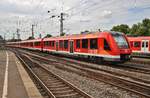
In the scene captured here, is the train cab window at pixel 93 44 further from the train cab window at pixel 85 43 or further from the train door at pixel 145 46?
the train door at pixel 145 46

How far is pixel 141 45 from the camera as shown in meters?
38.8

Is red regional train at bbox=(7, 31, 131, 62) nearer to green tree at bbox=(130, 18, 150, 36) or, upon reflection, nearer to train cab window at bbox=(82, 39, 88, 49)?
train cab window at bbox=(82, 39, 88, 49)

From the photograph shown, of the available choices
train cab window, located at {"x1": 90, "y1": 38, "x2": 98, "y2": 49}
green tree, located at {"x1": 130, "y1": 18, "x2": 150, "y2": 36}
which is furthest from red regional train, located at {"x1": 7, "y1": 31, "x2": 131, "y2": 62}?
green tree, located at {"x1": 130, "y1": 18, "x2": 150, "y2": 36}

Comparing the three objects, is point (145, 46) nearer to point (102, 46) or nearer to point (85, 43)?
point (85, 43)

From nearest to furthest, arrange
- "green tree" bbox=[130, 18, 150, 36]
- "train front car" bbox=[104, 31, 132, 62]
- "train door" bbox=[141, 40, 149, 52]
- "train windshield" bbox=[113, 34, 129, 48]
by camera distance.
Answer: "train front car" bbox=[104, 31, 132, 62] < "train windshield" bbox=[113, 34, 129, 48] < "train door" bbox=[141, 40, 149, 52] < "green tree" bbox=[130, 18, 150, 36]

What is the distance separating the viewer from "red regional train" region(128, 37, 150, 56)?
37481 millimetres

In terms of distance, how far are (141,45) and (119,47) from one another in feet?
54.3

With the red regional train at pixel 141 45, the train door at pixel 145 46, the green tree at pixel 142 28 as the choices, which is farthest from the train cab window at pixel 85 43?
the green tree at pixel 142 28

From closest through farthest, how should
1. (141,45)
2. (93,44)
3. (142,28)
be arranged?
(93,44) < (141,45) < (142,28)

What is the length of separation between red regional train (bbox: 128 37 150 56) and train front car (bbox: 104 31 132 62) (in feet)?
→ 46.3

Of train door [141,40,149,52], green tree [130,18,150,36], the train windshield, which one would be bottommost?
train door [141,40,149,52]

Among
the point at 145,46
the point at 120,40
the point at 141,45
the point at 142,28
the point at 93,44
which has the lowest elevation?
the point at 145,46

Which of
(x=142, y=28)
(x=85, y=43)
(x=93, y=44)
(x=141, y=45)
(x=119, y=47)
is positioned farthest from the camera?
(x=142, y=28)

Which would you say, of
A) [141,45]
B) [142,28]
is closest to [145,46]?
[141,45]
